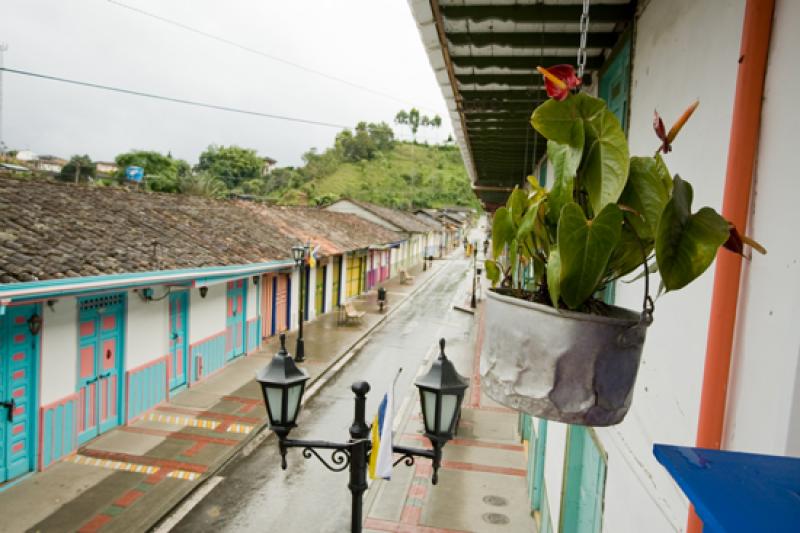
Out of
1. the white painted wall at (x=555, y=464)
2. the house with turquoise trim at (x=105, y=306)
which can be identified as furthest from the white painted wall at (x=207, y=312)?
the white painted wall at (x=555, y=464)

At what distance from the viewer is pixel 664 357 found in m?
2.47

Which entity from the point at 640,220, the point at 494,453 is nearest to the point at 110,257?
the point at 494,453

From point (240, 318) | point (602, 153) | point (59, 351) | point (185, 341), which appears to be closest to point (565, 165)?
point (602, 153)

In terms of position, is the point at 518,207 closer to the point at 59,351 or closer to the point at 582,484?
the point at 582,484

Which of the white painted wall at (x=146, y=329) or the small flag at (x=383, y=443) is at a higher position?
the small flag at (x=383, y=443)

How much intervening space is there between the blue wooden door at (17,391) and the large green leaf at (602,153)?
8860mm

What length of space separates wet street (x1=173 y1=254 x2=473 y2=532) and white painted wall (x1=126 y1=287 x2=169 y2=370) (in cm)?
317

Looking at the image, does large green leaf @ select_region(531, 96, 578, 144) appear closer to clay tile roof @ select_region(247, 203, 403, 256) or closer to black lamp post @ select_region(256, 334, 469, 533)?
black lamp post @ select_region(256, 334, 469, 533)

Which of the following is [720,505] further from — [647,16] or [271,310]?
[271,310]

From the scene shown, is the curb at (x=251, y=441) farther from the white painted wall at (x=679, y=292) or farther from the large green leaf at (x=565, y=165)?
the large green leaf at (x=565, y=165)

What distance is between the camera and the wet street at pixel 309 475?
7.65 metres

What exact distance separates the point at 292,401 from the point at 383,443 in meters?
1.15

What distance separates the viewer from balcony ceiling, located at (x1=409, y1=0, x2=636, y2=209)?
3469 mm

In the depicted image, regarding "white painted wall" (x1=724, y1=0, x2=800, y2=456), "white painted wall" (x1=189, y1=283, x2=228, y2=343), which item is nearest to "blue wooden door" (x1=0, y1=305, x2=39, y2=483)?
"white painted wall" (x1=189, y1=283, x2=228, y2=343)
